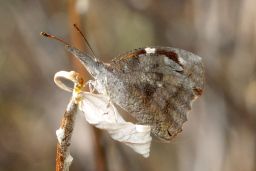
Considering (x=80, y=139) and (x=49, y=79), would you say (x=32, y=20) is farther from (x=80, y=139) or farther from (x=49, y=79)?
(x=80, y=139)

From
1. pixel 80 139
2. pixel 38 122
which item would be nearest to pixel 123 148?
pixel 80 139

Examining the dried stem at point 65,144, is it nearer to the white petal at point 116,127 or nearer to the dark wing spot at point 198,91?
the white petal at point 116,127

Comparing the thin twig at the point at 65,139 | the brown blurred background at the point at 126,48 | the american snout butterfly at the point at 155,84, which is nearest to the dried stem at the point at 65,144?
the thin twig at the point at 65,139

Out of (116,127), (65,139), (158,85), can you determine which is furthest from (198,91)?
(65,139)

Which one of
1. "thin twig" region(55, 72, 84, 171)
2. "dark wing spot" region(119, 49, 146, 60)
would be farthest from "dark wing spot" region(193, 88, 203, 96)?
"thin twig" region(55, 72, 84, 171)

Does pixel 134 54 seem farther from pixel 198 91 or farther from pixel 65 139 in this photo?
pixel 65 139

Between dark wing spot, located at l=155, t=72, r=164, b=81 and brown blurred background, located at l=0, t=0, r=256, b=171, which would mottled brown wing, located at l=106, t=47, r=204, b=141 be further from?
brown blurred background, located at l=0, t=0, r=256, b=171
